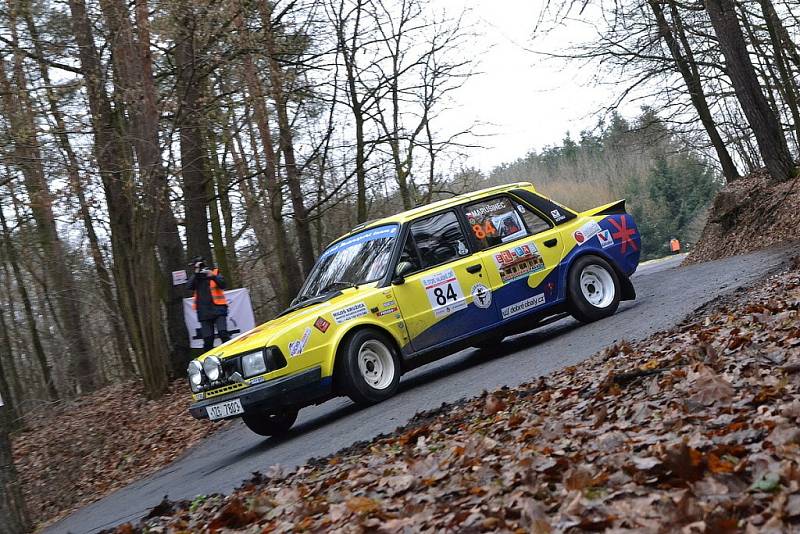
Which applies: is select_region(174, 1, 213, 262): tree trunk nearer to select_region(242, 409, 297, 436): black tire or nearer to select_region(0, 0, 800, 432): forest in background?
select_region(0, 0, 800, 432): forest in background

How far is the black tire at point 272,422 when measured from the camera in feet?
32.7

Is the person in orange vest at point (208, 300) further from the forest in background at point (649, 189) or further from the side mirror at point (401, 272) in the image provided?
the forest in background at point (649, 189)

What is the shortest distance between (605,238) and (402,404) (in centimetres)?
419

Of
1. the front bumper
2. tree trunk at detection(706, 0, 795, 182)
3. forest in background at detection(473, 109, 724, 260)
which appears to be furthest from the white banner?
forest in background at detection(473, 109, 724, 260)

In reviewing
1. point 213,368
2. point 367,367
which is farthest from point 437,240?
point 213,368

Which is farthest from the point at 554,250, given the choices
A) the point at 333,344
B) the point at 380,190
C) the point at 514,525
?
the point at 380,190

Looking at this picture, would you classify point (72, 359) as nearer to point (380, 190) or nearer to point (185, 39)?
point (380, 190)

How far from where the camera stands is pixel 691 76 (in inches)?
1128

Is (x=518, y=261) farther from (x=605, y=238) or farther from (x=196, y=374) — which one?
(x=196, y=374)

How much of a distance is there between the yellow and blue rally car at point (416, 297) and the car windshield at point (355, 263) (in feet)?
0.06

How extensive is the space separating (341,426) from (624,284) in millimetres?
4935

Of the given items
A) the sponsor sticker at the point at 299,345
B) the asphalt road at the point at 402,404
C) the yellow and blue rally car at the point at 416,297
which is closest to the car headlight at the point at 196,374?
the yellow and blue rally car at the point at 416,297

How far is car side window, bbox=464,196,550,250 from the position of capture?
11.2 meters

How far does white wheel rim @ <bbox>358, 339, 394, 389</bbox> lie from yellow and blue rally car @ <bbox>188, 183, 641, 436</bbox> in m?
0.01
